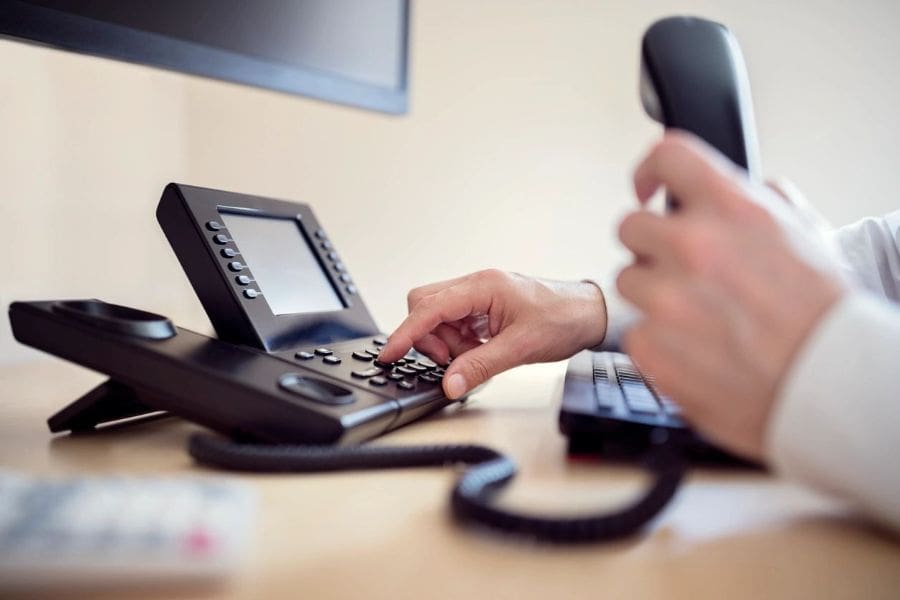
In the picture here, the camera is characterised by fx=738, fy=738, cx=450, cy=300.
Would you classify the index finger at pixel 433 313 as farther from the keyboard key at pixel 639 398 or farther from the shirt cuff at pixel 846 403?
the shirt cuff at pixel 846 403

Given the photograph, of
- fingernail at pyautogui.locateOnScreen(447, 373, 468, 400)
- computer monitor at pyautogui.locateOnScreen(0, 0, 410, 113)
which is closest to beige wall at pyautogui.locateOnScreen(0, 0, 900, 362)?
computer monitor at pyautogui.locateOnScreen(0, 0, 410, 113)

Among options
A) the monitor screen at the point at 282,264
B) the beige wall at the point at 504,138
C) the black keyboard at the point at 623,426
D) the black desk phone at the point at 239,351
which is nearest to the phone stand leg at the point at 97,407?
the black desk phone at the point at 239,351

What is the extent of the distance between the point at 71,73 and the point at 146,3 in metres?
0.34

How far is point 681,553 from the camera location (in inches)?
10.1

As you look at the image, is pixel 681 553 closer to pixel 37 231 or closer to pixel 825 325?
pixel 825 325

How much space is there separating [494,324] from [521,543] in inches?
13.5

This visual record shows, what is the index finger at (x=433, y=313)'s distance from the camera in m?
0.51

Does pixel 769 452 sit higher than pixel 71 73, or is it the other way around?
pixel 71 73

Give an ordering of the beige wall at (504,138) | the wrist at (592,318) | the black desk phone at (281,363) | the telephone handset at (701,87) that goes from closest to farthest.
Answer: the black desk phone at (281,363), the telephone handset at (701,87), the wrist at (592,318), the beige wall at (504,138)

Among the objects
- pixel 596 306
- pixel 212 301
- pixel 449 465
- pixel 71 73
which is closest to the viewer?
pixel 449 465

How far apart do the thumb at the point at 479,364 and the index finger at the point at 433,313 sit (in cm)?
3

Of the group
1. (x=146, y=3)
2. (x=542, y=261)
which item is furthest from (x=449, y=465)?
(x=542, y=261)

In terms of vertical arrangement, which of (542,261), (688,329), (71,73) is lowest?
(542,261)

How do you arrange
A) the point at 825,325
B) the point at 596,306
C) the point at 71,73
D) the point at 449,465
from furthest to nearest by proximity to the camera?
the point at 71,73
the point at 596,306
the point at 449,465
the point at 825,325
